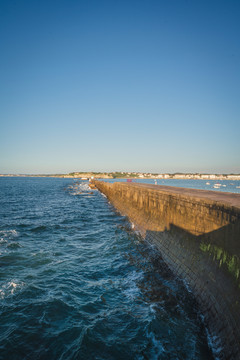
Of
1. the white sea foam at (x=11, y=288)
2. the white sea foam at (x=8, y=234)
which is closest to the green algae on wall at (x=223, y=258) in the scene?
the white sea foam at (x=11, y=288)

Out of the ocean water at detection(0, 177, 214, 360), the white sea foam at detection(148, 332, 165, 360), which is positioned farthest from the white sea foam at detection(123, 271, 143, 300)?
the white sea foam at detection(148, 332, 165, 360)

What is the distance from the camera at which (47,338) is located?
4.73 metres

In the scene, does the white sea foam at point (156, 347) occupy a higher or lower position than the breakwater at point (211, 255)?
lower

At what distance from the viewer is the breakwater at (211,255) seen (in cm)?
450

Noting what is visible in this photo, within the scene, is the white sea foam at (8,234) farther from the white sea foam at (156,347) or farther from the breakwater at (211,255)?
the white sea foam at (156,347)

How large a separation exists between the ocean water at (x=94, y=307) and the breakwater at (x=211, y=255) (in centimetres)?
46

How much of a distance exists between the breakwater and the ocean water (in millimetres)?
459

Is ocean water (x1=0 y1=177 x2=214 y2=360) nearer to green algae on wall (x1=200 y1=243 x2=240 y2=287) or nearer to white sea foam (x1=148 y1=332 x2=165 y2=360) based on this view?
white sea foam (x1=148 y1=332 x2=165 y2=360)

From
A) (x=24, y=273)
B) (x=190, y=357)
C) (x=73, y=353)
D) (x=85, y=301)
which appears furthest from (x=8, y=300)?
(x=190, y=357)

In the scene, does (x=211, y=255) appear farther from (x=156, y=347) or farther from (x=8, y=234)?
(x=8, y=234)

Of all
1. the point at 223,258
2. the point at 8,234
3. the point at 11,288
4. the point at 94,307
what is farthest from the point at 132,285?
the point at 8,234

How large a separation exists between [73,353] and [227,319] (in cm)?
344

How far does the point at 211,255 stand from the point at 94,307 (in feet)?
12.5

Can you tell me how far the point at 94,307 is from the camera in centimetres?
614
